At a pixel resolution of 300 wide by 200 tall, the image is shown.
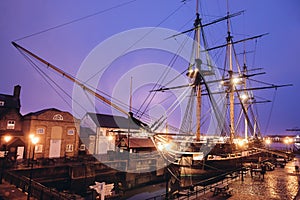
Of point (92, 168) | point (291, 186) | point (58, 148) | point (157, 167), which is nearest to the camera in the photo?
point (291, 186)

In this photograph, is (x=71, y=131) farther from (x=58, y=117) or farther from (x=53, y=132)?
(x=58, y=117)

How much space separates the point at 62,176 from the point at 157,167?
17530 millimetres

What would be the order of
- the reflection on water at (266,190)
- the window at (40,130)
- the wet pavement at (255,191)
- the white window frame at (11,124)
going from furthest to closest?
the window at (40,130)
the white window frame at (11,124)
the reflection on water at (266,190)
the wet pavement at (255,191)

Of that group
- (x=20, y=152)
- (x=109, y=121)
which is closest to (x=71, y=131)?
(x=20, y=152)

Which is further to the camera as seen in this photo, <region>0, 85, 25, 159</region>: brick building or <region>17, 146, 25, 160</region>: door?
<region>17, 146, 25, 160</region>: door

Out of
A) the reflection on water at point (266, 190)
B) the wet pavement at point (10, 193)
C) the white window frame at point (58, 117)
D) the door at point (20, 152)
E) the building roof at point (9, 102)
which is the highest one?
the building roof at point (9, 102)

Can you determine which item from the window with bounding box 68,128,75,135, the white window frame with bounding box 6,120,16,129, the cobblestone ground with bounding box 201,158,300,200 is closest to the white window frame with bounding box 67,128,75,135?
the window with bounding box 68,128,75,135

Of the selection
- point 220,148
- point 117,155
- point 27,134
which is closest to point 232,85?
point 220,148

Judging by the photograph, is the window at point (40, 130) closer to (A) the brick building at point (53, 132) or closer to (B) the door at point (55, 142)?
(A) the brick building at point (53, 132)

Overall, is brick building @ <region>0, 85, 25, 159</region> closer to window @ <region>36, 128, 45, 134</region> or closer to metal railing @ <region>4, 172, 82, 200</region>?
window @ <region>36, 128, 45, 134</region>

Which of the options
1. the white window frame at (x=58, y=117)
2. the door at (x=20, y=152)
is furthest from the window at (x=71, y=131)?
the door at (x=20, y=152)

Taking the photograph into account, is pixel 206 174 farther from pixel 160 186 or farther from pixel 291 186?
pixel 160 186

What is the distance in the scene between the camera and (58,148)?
1345 inches

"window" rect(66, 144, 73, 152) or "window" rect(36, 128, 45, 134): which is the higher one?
"window" rect(36, 128, 45, 134)
